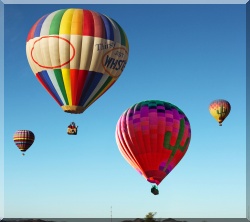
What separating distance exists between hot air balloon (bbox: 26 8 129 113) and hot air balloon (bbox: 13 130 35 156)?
26.9 meters

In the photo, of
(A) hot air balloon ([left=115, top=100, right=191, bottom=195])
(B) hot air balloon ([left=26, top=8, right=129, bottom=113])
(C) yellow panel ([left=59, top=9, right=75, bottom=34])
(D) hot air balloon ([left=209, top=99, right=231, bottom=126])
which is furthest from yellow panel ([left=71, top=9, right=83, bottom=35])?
(D) hot air balloon ([left=209, top=99, right=231, bottom=126])

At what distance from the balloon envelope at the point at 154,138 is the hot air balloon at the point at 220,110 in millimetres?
19118

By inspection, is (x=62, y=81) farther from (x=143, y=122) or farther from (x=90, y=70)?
(x=143, y=122)

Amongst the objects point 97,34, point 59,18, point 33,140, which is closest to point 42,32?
point 59,18

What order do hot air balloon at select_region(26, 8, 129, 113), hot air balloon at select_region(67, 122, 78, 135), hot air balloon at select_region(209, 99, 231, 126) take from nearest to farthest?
hot air balloon at select_region(26, 8, 129, 113) < hot air balloon at select_region(67, 122, 78, 135) < hot air balloon at select_region(209, 99, 231, 126)

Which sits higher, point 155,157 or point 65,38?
point 65,38

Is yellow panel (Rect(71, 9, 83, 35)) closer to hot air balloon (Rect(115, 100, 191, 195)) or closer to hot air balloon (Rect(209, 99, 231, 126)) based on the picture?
hot air balloon (Rect(115, 100, 191, 195))

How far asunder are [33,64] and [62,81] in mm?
2840

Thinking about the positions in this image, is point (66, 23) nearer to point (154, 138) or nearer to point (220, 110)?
point (154, 138)

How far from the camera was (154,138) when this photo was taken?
147 ft

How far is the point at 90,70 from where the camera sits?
39.3 m

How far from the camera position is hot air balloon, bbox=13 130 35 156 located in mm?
66125

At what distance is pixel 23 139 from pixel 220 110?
23.7m

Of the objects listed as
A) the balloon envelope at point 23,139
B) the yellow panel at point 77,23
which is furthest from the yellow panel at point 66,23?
the balloon envelope at point 23,139
